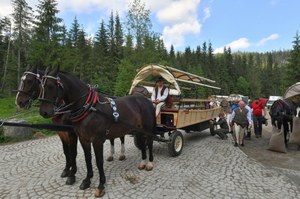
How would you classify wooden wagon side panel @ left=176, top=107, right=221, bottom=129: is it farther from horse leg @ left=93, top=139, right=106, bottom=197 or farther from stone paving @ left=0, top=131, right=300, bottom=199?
horse leg @ left=93, top=139, right=106, bottom=197

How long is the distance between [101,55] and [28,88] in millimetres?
40738

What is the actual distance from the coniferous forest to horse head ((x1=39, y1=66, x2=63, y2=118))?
43 centimetres

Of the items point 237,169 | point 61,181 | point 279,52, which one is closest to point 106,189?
point 61,181

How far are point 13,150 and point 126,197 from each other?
5.33 m

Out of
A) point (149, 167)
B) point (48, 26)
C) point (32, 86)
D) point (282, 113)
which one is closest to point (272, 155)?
point (282, 113)

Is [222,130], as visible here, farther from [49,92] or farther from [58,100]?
[49,92]

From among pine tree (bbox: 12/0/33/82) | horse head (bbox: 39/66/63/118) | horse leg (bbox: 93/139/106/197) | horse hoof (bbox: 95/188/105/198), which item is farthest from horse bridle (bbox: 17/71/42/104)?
pine tree (bbox: 12/0/33/82)

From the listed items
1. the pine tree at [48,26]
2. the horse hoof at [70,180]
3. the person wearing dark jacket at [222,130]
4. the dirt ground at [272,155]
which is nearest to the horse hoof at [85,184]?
the horse hoof at [70,180]

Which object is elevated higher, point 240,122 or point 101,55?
point 101,55

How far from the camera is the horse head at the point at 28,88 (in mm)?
4180

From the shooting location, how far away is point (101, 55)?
144 feet

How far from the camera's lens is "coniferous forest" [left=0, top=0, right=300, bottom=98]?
2139 centimetres

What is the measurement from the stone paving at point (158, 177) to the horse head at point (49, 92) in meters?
1.66

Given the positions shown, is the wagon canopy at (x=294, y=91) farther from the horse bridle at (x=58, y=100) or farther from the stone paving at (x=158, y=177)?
the horse bridle at (x=58, y=100)
